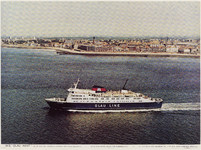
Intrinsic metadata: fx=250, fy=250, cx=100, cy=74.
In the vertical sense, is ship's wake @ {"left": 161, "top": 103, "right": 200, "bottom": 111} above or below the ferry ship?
below

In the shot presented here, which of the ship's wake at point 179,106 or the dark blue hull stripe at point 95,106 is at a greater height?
the dark blue hull stripe at point 95,106

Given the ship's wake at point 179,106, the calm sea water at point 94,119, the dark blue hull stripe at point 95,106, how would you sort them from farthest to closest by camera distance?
the ship's wake at point 179,106 → the dark blue hull stripe at point 95,106 → the calm sea water at point 94,119

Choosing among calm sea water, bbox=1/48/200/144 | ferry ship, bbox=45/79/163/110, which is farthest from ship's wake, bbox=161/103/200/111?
ferry ship, bbox=45/79/163/110

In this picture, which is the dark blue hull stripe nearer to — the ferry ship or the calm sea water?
the ferry ship

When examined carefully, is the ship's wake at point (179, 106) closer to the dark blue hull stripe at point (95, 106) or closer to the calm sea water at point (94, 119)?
the calm sea water at point (94, 119)

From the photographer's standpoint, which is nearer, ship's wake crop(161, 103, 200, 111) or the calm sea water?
the calm sea water

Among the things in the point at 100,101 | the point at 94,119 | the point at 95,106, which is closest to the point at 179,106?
the point at 100,101

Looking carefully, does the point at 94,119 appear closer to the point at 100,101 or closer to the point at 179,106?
the point at 100,101

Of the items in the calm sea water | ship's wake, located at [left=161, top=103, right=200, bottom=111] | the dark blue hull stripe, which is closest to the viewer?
the calm sea water

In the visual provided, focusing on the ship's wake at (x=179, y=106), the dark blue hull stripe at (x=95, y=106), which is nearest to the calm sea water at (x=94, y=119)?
the ship's wake at (x=179, y=106)
